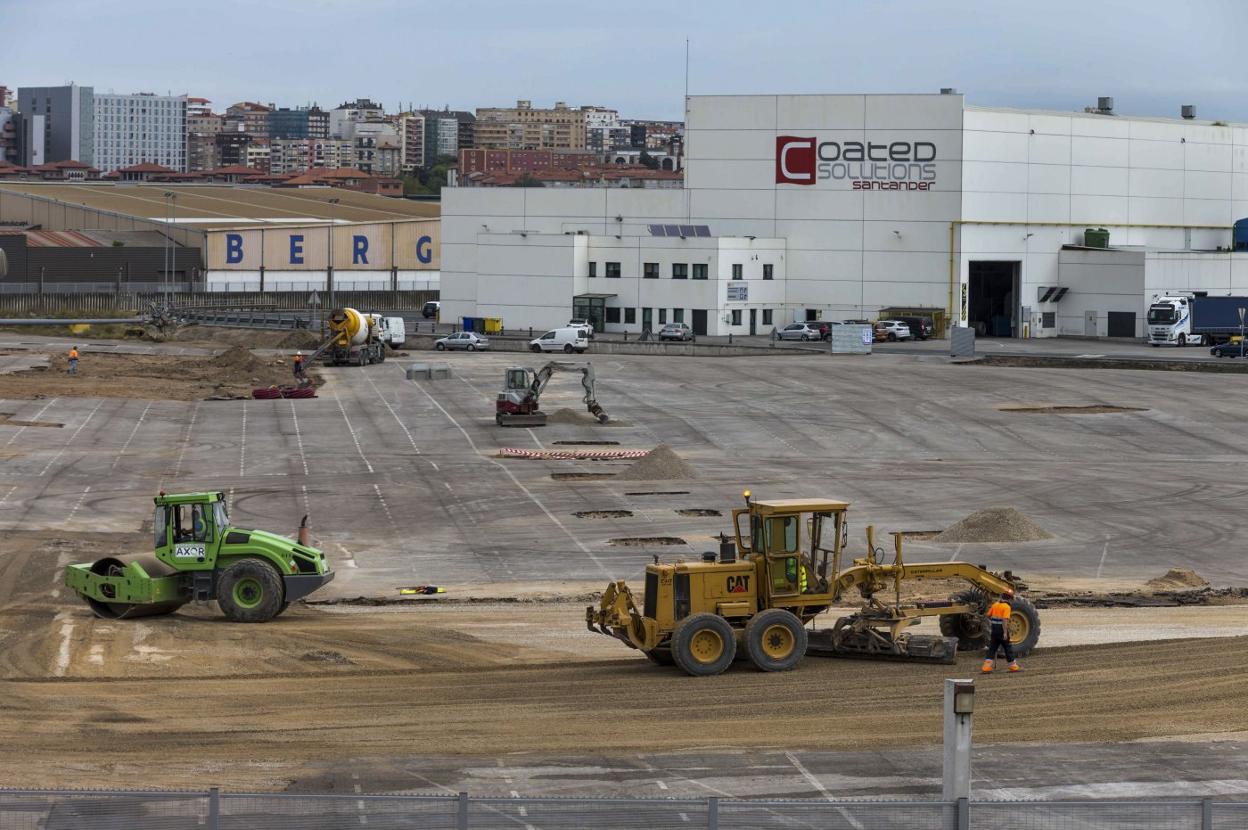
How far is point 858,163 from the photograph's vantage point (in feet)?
338

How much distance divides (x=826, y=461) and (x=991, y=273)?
182 ft

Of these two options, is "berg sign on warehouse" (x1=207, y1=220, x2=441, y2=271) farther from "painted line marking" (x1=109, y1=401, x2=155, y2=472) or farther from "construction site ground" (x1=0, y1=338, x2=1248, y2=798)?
"painted line marking" (x1=109, y1=401, x2=155, y2=472)

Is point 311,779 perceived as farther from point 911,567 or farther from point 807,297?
point 807,297

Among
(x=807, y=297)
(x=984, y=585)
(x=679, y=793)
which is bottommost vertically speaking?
(x=679, y=793)

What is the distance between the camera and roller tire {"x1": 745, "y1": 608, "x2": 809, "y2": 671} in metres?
24.8

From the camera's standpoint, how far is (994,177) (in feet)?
338

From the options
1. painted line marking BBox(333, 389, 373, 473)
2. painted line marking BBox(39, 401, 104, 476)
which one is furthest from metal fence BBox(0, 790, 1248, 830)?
painted line marking BBox(39, 401, 104, 476)

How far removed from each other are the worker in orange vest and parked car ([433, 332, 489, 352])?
69.3 metres

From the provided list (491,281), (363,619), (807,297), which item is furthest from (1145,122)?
(363,619)

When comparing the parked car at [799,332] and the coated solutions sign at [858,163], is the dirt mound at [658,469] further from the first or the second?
the coated solutions sign at [858,163]

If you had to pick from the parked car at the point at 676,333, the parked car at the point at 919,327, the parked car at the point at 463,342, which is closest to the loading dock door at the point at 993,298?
the parked car at the point at 919,327

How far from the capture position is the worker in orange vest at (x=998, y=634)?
971 inches

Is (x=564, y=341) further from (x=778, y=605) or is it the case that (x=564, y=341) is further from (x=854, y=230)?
(x=778, y=605)

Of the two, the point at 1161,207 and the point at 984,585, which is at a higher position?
the point at 1161,207
